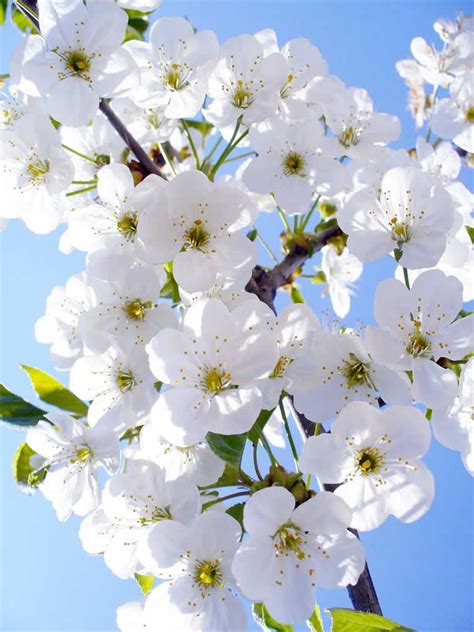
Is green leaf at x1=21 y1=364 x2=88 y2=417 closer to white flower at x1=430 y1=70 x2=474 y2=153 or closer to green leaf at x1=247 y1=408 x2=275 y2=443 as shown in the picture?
green leaf at x1=247 y1=408 x2=275 y2=443

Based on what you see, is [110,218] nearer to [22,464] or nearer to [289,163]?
[289,163]

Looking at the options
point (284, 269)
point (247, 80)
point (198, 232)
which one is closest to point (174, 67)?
point (247, 80)

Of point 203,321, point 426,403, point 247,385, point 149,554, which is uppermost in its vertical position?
point 203,321

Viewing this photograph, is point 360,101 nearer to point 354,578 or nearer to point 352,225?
point 352,225

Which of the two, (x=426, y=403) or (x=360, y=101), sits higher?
(x=360, y=101)

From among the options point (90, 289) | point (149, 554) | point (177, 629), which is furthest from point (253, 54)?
point (177, 629)

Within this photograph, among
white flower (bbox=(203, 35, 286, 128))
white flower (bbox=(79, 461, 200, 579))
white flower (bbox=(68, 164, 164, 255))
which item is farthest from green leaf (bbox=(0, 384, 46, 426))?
white flower (bbox=(203, 35, 286, 128))
